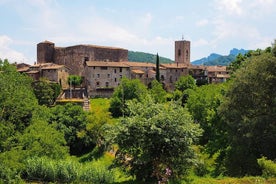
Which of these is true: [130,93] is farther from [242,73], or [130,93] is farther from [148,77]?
[242,73]

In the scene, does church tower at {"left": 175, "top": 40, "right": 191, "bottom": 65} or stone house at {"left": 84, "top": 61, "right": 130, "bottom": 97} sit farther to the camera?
church tower at {"left": 175, "top": 40, "right": 191, "bottom": 65}

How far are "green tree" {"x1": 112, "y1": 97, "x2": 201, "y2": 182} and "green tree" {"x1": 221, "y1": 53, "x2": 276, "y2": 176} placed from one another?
221 inches

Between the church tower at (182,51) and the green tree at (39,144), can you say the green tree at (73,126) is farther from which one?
the church tower at (182,51)

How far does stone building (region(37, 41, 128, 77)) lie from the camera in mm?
90750

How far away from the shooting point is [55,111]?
152 ft

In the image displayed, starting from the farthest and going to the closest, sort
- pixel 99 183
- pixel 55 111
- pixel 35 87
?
pixel 35 87 → pixel 55 111 → pixel 99 183

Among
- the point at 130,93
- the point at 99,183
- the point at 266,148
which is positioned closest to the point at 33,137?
the point at 99,183

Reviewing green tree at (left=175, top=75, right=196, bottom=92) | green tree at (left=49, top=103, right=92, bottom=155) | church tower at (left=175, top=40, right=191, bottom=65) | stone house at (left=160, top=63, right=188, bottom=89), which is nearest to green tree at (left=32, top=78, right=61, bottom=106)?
green tree at (left=49, top=103, right=92, bottom=155)

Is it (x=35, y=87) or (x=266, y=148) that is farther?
(x=35, y=87)

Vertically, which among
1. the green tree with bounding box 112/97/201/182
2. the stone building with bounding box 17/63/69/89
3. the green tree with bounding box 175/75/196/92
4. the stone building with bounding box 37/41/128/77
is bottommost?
the green tree with bounding box 112/97/201/182

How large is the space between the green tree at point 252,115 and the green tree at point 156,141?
221 inches

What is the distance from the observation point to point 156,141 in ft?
59.7

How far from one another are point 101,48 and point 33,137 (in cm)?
6902

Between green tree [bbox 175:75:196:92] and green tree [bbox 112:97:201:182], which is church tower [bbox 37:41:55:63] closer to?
green tree [bbox 175:75:196:92]
